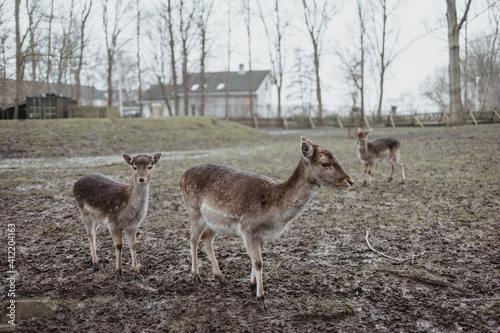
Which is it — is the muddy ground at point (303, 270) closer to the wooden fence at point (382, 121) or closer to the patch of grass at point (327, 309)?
the patch of grass at point (327, 309)

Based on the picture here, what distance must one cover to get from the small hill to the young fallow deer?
14486 millimetres

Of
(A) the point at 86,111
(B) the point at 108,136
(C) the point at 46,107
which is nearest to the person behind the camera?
(B) the point at 108,136

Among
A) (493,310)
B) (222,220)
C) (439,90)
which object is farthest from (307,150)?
(439,90)

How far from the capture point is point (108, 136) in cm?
2062

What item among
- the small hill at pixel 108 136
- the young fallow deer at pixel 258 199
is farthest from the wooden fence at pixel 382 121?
the young fallow deer at pixel 258 199

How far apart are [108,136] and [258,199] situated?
729 inches

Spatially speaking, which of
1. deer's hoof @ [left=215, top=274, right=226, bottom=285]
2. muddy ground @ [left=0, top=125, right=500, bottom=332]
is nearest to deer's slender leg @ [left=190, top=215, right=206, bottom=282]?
muddy ground @ [left=0, top=125, right=500, bottom=332]

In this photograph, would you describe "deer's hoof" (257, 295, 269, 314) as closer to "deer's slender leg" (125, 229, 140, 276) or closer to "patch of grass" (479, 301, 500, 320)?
"deer's slender leg" (125, 229, 140, 276)

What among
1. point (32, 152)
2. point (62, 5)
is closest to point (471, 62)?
point (62, 5)

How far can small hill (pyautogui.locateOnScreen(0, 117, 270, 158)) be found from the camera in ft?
56.1

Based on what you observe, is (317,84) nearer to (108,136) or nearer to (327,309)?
(108,136)

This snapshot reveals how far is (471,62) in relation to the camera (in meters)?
51.0

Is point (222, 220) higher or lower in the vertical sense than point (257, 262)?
higher

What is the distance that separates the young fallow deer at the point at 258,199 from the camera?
3.75 m
